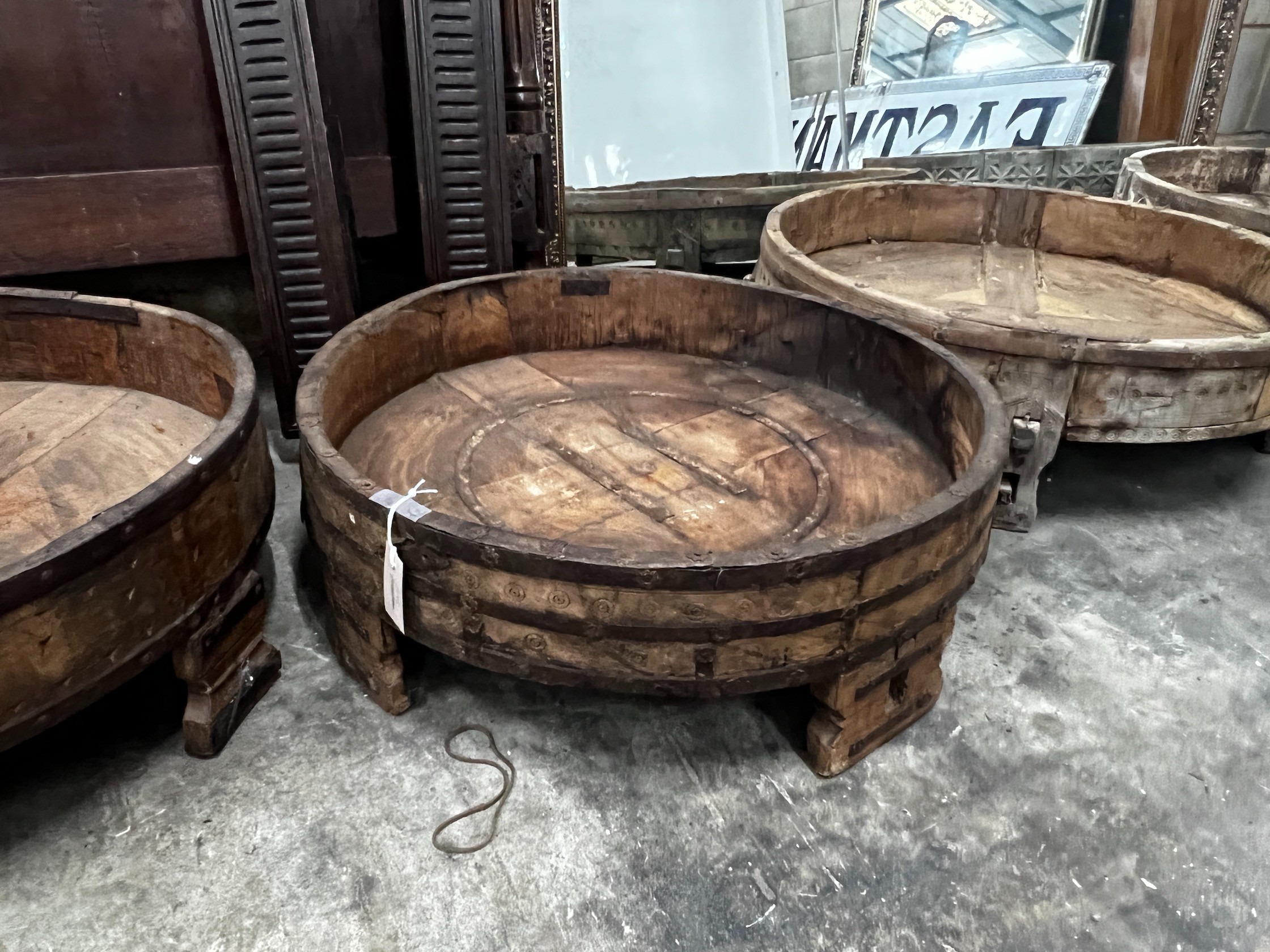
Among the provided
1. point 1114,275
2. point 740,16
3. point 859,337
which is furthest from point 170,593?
point 740,16

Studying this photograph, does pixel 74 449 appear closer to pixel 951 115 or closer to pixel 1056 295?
pixel 1056 295

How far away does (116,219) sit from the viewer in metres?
3.14

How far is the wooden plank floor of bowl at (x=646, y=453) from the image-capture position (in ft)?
7.75

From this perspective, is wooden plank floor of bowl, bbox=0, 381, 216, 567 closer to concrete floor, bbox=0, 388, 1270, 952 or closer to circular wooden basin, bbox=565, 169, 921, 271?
concrete floor, bbox=0, 388, 1270, 952

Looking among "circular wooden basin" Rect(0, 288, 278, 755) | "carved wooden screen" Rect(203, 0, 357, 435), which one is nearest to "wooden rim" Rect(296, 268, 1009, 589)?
"circular wooden basin" Rect(0, 288, 278, 755)

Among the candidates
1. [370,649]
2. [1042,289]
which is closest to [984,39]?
[1042,289]

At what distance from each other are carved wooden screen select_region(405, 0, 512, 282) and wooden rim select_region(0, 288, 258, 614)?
3.50ft

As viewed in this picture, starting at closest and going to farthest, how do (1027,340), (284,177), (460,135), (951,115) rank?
(1027,340) < (284,177) < (460,135) < (951,115)

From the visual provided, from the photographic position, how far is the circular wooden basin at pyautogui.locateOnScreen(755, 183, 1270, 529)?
2.82 metres

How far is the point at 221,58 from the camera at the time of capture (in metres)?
2.83

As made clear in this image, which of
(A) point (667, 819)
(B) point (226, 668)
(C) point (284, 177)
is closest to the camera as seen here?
(A) point (667, 819)

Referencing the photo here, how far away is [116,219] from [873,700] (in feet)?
9.73

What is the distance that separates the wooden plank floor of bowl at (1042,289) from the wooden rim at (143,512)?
7.68 feet

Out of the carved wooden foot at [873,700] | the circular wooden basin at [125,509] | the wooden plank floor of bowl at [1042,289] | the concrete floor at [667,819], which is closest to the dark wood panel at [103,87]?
the circular wooden basin at [125,509]
